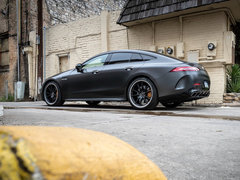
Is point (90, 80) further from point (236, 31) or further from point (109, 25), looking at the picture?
point (236, 31)

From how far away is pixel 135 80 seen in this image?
5820 millimetres

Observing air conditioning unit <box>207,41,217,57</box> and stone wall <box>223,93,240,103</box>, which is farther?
air conditioning unit <box>207,41,217,57</box>

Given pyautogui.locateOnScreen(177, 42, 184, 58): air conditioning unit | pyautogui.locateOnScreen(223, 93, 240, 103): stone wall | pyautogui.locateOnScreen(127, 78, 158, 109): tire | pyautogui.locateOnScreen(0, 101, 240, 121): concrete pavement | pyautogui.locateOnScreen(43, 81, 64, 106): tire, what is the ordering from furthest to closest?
pyautogui.locateOnScreen(177, 42, 184, 58): air conditioning unit → pyautogui.locateOnScreen(223, 93, 240, 103): stone wall → pyautogui.locateOnScreen(43, 81, 64, 106): tire → pyautogui.locateOnScreen(127, 78, 158, 109): tire → pyautogui.locateOnScreen(0, 101, 240, 121): concrete pavement

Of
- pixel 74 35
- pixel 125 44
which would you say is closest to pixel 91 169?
pixel 125 44

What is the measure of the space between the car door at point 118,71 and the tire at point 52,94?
1.53m

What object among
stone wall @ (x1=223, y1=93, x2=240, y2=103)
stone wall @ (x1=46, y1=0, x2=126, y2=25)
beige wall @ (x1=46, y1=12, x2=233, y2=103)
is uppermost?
stone wall @ (x1=46, y1=0, x2=126, y2=25)

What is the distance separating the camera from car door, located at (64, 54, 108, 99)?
6492 millimetres

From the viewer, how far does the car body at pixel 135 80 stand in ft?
17.8

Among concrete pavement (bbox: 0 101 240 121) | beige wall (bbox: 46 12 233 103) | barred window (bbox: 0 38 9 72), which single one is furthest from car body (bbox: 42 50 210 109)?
barred window (bbox: 0 38 9 72)

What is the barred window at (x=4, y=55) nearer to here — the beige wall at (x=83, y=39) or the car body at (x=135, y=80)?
the beige wall at (x=83, y=39)

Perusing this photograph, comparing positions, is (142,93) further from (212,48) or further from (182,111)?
(212,48)

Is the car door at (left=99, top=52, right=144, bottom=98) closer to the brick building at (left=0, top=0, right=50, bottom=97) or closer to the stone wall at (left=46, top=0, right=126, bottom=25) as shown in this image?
the brick building at (left=0, top=0, right=50, bottom=97)

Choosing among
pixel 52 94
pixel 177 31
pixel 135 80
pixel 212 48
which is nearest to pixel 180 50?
pixel 177 31

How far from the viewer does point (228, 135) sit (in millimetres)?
2430
